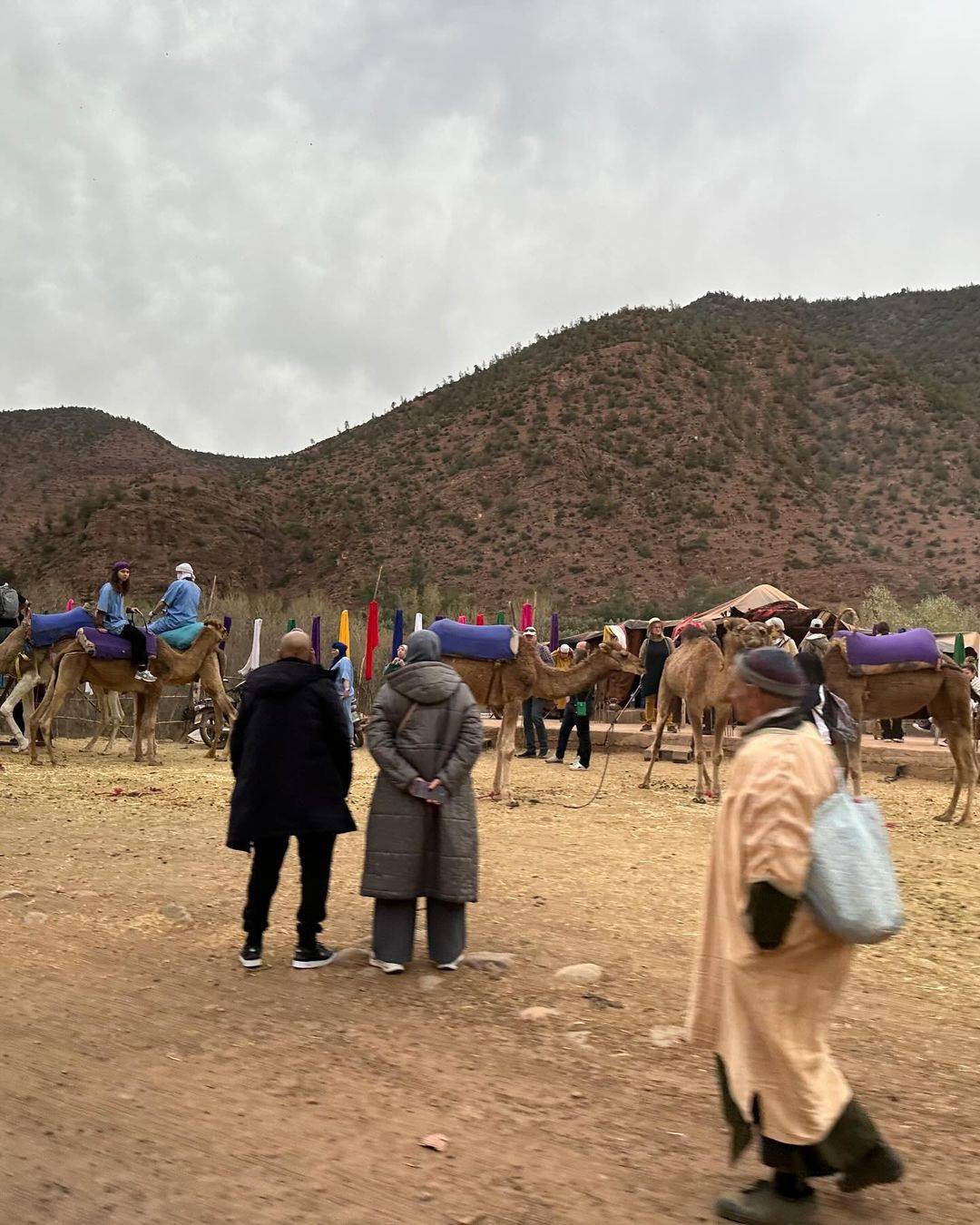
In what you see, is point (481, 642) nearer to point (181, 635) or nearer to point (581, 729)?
point (581, 729)

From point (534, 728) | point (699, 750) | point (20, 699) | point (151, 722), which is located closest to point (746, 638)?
point (699, 750)

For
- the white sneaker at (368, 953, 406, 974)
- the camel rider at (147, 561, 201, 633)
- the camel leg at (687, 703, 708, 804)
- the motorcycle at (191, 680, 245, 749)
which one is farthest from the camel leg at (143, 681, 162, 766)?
the white sneaker at (368, 953, 406, 974)

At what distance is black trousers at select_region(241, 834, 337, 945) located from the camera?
5859mm

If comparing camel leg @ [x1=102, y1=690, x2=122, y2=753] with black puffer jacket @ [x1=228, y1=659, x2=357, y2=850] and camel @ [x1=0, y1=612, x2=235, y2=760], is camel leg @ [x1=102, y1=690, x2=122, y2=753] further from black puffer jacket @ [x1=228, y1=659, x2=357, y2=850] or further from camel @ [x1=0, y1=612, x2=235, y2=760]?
black puffer jacket @ [x1=228, y1=659, x2=357, y2=850]

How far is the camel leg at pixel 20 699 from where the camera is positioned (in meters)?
16.7

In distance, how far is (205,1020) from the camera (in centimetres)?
507

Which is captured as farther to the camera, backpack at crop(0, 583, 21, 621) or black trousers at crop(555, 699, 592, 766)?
backpack at crop(0, 583, 21, 621)

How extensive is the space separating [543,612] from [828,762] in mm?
36287

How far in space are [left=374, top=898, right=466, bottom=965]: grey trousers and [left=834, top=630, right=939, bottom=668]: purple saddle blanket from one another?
27.1 ft

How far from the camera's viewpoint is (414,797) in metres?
5.83

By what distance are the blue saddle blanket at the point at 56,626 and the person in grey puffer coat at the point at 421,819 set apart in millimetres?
11057

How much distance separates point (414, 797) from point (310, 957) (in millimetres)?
1113

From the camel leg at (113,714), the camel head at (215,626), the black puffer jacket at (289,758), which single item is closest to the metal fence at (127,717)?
the camel leg at (113,714)

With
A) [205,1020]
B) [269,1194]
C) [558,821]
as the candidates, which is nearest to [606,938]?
[205,1020]
